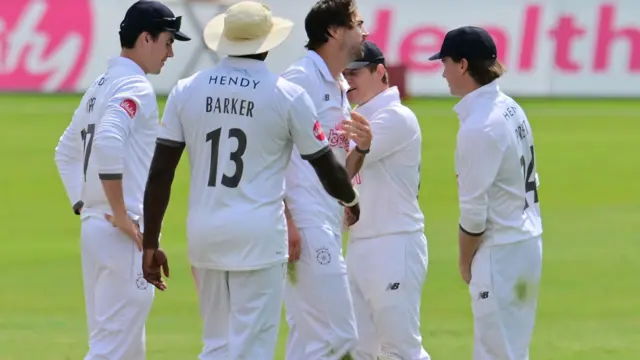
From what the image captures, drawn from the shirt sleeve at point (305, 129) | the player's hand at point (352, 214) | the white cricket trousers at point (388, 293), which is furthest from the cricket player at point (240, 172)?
the white cricket trousers at point (388, 293)

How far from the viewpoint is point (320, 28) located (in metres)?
7.59

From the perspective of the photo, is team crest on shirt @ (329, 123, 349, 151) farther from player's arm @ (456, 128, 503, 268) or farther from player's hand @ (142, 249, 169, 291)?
player's hand @ (142, 249, 169, 291)

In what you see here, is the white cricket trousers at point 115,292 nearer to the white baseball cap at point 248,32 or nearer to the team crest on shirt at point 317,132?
the white baseball cap at point 248,32

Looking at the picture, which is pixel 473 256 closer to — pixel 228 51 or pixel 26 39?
pixel 228 51

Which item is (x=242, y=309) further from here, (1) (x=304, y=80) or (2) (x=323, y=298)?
(1) (x=304, y=80)

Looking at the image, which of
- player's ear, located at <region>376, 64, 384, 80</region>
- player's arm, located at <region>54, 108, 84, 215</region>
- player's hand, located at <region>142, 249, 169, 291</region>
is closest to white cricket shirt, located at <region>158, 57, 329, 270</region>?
player's hand, located at <region>142, 249, 169, 291</region>

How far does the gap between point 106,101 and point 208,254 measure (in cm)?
127

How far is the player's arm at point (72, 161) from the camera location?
7.94 metres

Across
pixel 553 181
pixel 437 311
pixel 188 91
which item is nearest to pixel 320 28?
pixel 188 91

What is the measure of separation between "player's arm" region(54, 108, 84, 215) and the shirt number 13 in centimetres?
150

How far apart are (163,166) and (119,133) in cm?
66

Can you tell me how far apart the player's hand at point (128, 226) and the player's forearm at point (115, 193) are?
0.12 feet

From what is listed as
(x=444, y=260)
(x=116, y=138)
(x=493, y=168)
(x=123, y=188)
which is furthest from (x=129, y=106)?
(x=444, y=260)

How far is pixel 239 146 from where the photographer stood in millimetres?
6648
